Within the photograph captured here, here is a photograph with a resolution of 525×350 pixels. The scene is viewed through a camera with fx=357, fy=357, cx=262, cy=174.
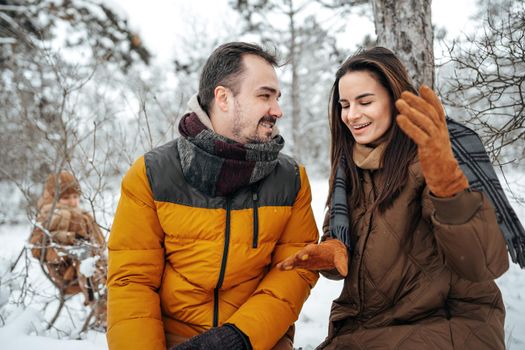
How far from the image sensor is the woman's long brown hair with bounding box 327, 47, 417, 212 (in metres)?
1.62

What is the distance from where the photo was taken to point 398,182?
1.59 m

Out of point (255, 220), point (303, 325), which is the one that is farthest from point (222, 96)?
point (303, 325)

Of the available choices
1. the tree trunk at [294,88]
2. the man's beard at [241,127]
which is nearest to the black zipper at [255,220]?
the man's beard at [241,127]

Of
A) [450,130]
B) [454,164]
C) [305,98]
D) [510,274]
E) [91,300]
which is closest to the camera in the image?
[454,164]

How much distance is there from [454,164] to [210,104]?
4.23ft

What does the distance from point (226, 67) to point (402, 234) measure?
4.03 ft

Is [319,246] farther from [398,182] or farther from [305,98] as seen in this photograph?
[305,98]

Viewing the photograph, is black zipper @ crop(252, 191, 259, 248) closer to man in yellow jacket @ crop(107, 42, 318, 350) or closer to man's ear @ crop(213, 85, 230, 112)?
man in yellow jacket @ crop(107, 42, 318, 350)

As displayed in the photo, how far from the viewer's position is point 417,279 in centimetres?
157

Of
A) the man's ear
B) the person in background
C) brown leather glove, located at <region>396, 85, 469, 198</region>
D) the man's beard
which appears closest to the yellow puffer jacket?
the man's beard

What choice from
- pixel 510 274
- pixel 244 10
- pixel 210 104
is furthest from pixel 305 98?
pixel 210 104

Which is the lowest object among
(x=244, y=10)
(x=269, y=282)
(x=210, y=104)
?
(x=269, y=282)

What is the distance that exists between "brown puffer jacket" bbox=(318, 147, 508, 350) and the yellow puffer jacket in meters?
0.35

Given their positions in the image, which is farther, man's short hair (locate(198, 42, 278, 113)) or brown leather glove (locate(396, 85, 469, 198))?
man's short hair (locate(198, 42, 278, 113))
